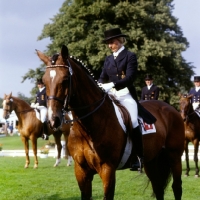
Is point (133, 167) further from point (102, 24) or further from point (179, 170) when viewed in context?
point (102, 24)

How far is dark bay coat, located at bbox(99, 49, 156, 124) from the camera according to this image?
602 cm

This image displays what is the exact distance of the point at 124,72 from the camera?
20.8ft

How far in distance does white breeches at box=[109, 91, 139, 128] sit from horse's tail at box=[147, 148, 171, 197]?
5.60 ft

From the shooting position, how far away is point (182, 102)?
1377 centimetres

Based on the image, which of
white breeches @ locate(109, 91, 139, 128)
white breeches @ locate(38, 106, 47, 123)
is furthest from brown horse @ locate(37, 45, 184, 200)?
white breeches @ locate(38, 106, 47, 123)

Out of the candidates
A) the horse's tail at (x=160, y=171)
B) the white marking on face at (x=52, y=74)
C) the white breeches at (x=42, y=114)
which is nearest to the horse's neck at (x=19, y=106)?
the white breeches at (x=42, y=114)

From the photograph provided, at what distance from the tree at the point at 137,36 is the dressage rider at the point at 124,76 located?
2796cm

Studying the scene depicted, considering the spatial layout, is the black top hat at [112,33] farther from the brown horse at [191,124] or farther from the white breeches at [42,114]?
the white breeches at [42,114]

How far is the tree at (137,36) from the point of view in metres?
35.4

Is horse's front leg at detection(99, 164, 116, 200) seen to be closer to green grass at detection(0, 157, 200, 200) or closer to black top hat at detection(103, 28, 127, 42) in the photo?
black top hat at detection(103, 28, 127, 42)

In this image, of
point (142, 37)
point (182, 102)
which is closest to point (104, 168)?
point (182, 102)

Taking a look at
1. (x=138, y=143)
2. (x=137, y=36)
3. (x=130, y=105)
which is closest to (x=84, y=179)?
(x=138, y=143)

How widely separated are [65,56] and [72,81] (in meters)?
0.32

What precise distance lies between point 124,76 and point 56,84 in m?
1.69
